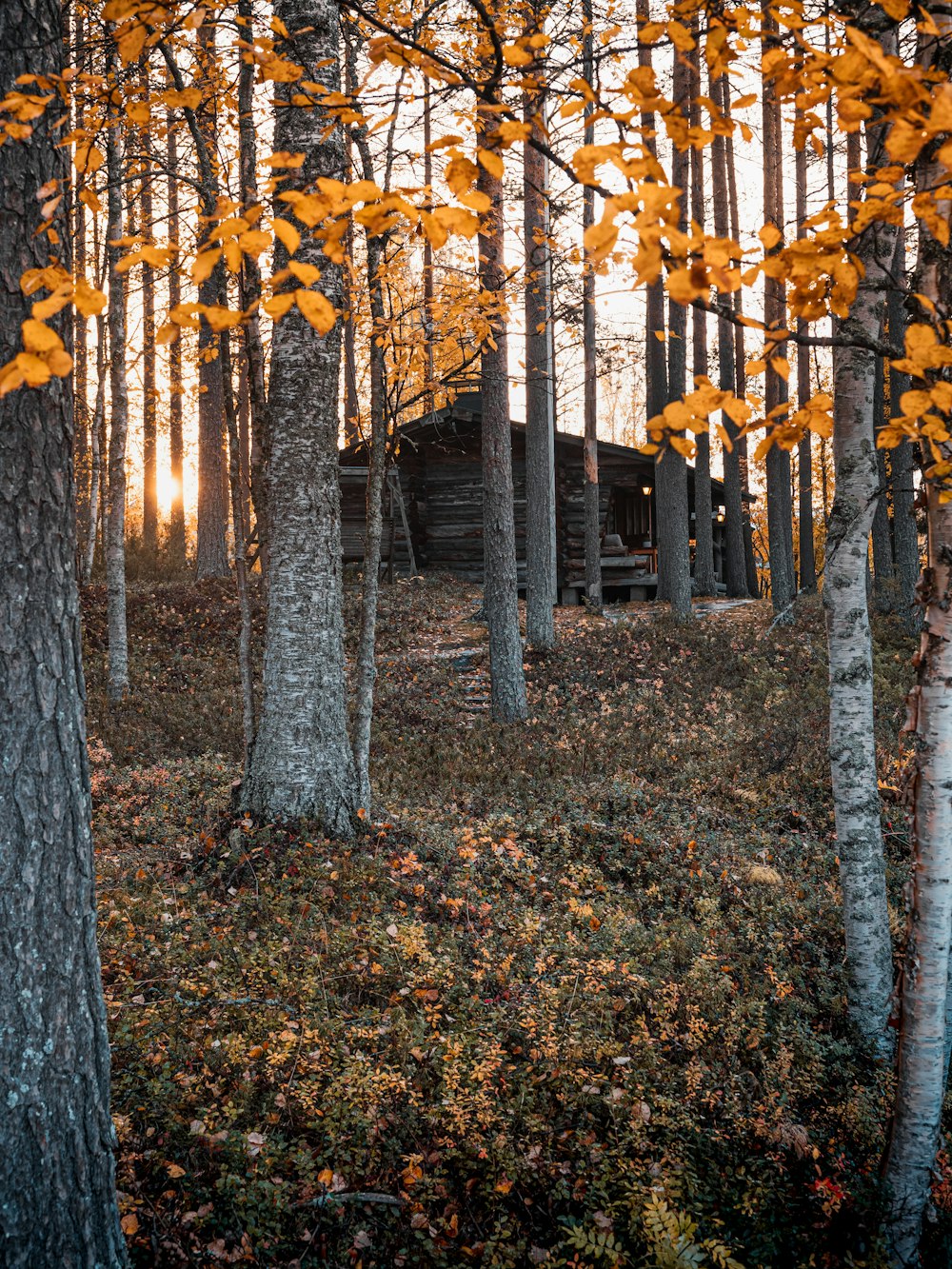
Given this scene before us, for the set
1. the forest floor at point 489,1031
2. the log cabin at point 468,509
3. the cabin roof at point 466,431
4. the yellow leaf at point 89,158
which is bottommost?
the forest floor at point 489,1031

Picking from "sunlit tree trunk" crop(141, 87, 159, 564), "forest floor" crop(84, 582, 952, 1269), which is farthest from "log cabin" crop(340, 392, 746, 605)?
"forest floor" crop(84, 582, 952, 1269)

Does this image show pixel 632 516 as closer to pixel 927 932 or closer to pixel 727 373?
pixel 727 373

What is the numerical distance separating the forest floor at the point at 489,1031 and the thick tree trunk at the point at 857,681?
1.53 feet

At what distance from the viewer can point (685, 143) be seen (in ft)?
8.20

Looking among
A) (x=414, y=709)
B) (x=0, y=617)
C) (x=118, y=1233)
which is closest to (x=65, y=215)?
(x=0, y=617)

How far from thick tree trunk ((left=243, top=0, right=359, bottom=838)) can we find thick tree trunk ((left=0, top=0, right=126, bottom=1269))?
12.3 ft

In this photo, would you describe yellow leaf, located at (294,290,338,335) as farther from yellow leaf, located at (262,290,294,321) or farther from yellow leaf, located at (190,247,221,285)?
yellow leaf, located at (190,247,221,285)

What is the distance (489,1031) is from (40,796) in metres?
3.08

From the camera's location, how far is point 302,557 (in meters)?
6.61

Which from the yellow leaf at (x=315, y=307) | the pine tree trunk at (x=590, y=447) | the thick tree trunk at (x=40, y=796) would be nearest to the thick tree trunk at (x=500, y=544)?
the pine tree trunk at (x=590, y=447)

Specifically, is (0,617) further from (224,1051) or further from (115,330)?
(115,330)

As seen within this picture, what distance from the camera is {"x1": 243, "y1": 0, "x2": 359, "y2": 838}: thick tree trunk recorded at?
6590 millimetres

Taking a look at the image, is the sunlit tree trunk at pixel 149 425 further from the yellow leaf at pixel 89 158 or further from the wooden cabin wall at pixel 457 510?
the yellow leaf at pixel 89 158

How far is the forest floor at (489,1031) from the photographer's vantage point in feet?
12.0
